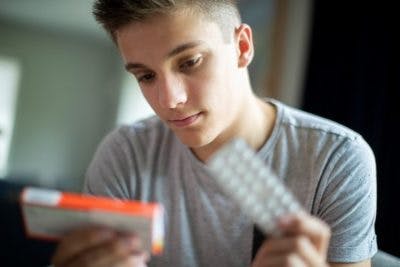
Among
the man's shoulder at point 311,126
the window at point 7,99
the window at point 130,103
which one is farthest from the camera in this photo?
the window at point 130,103

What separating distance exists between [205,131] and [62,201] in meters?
0.37

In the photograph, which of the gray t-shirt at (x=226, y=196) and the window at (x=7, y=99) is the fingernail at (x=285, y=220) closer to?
the gray t-shirt at (x=226, y=196)

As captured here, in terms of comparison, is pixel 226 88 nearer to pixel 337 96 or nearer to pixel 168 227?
pixel 168 227

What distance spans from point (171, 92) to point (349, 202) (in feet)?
1.34

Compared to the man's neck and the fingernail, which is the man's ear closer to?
the man's neck

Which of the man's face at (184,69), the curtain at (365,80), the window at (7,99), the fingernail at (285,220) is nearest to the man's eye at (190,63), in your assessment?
the man's face at (184,69)

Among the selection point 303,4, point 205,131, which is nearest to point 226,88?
point 205,131

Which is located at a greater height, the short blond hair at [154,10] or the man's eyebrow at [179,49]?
the short blond hair at [154,10]

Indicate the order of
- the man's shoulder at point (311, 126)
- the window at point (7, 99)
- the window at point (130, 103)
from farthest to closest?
the window at point (130, 103) < the window at point (7, 99) < the man's shoulder at point (311, 126)

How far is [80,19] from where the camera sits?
3.49 metres

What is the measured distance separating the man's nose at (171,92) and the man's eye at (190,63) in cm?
3

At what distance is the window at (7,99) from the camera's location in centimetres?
336

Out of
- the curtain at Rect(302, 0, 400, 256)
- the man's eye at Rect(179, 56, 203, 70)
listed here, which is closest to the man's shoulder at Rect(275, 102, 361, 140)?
the man's eye at Rect(179, 56, 203, 70)

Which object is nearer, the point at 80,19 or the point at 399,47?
the point at 399,47
